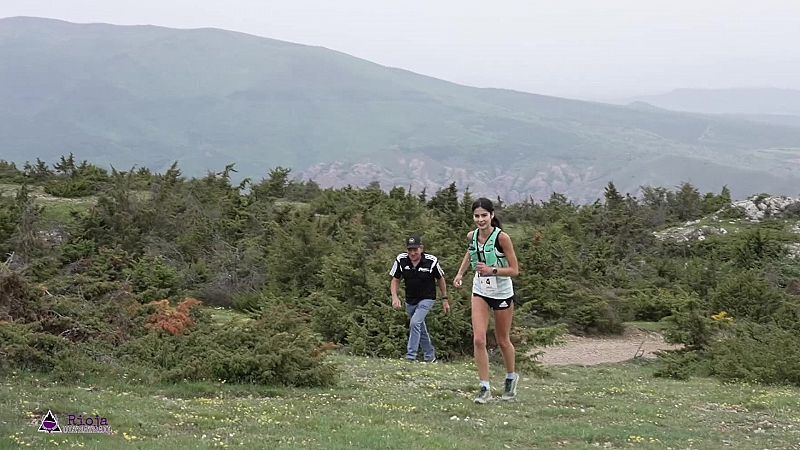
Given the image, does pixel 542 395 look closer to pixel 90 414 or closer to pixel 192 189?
pixel 90 414

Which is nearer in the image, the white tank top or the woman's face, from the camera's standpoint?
the woman's face

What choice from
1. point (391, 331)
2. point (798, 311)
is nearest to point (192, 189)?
point (391, 331)

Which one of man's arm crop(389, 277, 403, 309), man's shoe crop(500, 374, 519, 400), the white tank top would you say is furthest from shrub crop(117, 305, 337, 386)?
the white tank top

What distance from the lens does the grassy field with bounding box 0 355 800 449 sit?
7.60 m

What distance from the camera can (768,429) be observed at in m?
9.62

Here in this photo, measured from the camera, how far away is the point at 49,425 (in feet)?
24.1

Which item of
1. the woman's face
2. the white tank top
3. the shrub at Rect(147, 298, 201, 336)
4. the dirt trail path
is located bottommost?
the dirt trail path

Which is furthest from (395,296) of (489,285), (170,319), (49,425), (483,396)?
(49,425)

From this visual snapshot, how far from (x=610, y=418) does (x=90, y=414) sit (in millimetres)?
5767

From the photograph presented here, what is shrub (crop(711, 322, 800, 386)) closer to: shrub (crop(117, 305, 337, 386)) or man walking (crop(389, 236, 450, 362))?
man walking (crop(389, 236, 450, 362))

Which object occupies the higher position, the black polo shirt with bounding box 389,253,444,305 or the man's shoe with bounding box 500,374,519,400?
the black polo shirt with bounding box 389,253,444,305

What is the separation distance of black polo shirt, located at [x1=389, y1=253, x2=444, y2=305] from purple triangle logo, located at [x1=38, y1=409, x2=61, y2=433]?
7502 mm

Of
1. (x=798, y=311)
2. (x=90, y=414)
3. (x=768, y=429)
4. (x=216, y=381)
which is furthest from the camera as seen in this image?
(x=798, y=311)

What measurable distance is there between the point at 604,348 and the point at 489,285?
1378 centimetres
